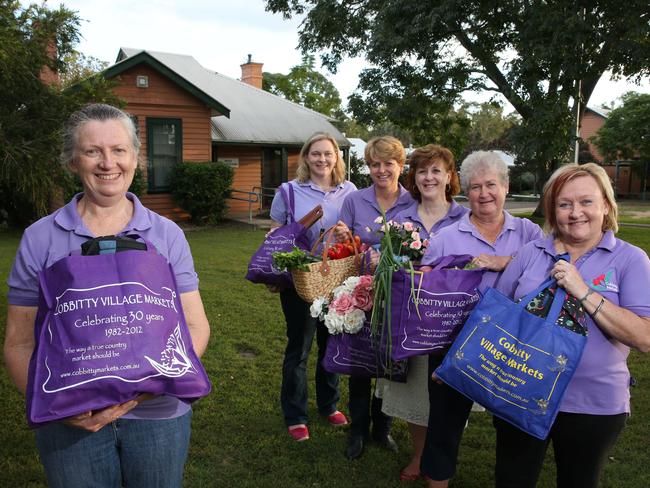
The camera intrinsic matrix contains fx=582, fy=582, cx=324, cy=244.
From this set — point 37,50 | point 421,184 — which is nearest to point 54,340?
point 421,184

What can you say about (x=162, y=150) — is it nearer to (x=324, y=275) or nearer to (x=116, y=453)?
(x=324, y=275)

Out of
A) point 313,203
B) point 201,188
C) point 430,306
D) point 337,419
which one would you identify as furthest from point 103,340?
point 201,188

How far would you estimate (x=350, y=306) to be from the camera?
2.96 meters

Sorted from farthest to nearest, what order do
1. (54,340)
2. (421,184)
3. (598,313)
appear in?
(421,184)
(598,313)
(54,340)

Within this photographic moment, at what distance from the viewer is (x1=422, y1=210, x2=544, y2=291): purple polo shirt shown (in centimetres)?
298

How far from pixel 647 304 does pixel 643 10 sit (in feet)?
38.5

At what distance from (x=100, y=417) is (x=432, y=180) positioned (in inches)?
91.2

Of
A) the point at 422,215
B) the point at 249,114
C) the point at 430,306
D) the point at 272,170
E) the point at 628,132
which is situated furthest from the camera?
the point at 628,132

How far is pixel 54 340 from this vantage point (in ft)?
5.39

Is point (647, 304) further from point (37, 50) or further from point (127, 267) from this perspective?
point (37, 50)

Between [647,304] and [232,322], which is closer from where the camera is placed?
[647,304]

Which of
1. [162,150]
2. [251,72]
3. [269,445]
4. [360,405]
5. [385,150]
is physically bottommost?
[269,445]

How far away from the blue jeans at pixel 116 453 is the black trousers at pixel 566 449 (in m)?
1.39

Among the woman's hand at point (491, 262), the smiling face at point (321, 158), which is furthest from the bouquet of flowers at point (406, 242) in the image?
the smiling face at point (321, 158)
